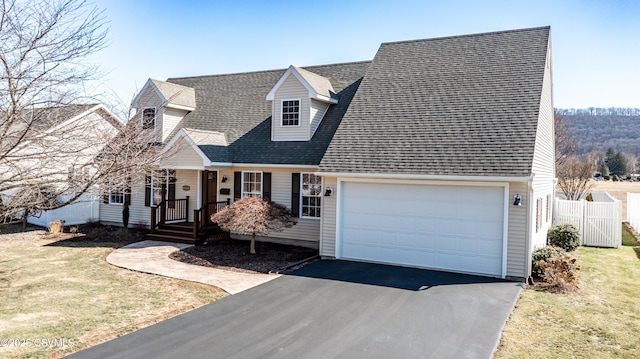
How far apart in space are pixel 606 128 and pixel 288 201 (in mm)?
120786

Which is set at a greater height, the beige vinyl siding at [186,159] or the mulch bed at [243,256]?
the beige vinyl siding at [186,159]

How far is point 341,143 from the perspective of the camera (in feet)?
44.6

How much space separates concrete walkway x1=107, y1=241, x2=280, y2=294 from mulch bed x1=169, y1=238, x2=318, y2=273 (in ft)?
1.35

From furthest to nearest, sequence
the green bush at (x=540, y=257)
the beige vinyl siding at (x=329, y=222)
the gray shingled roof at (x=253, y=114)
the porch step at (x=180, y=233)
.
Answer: the gray shingled roof at (x=253, y=114) → the porch step at (x=180, y=233) → the beige vinyl siding at (x=329, y=222) → the green bush at (x=540, y=257)

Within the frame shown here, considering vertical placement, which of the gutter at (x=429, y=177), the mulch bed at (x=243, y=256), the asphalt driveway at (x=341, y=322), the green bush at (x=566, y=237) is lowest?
the asphalt driveway at (x=341, y=322)

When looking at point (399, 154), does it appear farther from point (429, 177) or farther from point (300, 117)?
point (300, 117)

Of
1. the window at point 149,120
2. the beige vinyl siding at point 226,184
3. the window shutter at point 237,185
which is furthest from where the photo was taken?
the beige vinyl siding at point 226,184

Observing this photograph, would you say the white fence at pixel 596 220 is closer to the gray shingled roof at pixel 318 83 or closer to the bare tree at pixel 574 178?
the gray shingled roof at pixel 318 83

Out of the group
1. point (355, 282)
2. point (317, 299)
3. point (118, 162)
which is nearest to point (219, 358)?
point (317, 299)

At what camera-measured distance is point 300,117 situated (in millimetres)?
15969

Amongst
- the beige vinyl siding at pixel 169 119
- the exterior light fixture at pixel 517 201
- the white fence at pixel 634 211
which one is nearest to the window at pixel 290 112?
the beige vinyl siding at pixel 169 119

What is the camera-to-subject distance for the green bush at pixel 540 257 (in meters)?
11.1

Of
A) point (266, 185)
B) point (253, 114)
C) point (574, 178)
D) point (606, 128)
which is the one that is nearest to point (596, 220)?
point (574, 178)

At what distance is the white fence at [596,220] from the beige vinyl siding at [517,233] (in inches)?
324
